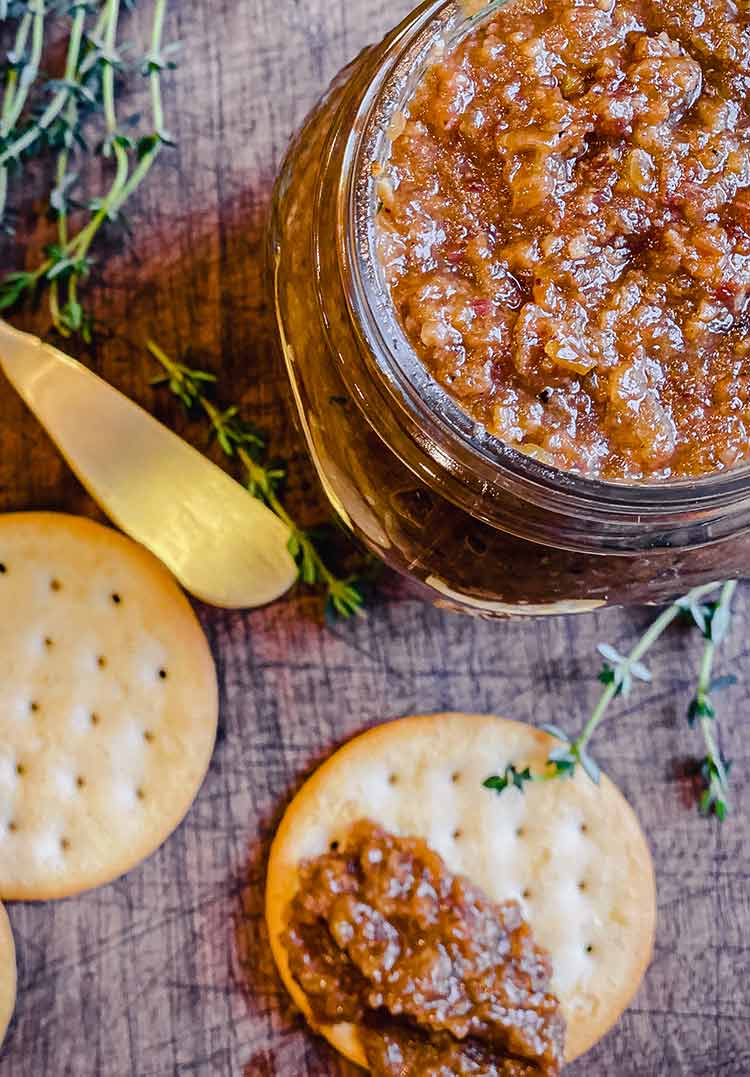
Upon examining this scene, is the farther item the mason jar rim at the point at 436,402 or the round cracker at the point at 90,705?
the round cracker at the point at 90,705

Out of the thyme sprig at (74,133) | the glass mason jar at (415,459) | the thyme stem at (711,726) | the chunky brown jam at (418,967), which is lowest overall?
the chunky brown jam at (418,967)

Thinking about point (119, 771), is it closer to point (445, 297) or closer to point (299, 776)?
point (299, 776)

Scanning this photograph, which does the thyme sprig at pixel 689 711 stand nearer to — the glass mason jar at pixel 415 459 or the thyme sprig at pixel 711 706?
the thyme sprig at pixel 711 706

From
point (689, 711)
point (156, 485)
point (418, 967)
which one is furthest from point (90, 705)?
point (689, 711)

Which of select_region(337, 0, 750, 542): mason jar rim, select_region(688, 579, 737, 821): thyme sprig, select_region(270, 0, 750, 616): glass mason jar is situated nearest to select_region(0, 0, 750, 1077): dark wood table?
select_region(688, 579, 737, 821): thyme sprig

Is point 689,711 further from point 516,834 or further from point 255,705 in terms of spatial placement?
point 255,705

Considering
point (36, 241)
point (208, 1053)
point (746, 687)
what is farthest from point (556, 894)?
point (36, 241)

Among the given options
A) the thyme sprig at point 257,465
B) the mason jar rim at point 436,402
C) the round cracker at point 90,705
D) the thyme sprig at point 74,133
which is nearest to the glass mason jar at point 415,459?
the mason jar rim at point 436,402
